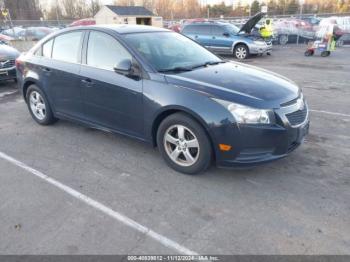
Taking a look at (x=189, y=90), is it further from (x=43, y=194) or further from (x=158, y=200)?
(x=43, y=194)

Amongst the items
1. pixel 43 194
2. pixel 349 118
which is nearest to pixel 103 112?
pixel 43 194

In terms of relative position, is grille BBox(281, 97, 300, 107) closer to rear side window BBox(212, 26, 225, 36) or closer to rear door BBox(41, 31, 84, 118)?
rear door BBox(41, 31, 84, 118)

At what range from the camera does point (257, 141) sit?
3.42 metres

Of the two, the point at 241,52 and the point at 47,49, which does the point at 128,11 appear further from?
the point at 47,49

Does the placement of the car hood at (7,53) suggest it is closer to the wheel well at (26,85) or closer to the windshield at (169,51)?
the wheel well at (26,85)

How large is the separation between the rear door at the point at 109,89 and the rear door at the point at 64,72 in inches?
7.6

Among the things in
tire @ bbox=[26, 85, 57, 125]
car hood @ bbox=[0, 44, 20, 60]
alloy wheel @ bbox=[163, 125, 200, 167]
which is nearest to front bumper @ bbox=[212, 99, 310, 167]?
alloy wheel @ bbox=[163, 125, 200, 167]

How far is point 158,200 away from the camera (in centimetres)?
341

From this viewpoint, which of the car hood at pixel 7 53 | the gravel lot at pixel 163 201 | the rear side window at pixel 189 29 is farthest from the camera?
the rear side window at pixel 189 29

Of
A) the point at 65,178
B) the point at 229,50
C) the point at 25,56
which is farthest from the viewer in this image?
the point at 229,50

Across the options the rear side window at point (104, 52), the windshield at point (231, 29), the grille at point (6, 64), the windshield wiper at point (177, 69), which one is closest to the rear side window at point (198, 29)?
the windshield at point (231, 29)

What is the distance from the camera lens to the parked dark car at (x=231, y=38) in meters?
15.3

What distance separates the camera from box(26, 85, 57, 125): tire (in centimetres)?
546

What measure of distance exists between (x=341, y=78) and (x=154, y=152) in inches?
310
